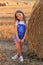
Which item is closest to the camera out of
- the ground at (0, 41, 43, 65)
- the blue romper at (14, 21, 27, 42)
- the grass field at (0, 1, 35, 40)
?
the ground at (0, 41, 43, 65)

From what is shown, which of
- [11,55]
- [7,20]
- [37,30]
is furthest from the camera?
[7,20]

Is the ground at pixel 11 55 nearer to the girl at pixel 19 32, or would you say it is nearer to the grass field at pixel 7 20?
the girl at pixel 19 32

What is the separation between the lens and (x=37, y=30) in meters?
7.63

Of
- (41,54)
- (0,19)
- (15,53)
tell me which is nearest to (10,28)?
(0,19)

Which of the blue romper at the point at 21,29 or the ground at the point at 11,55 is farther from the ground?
the blue romper at the point at 21,29

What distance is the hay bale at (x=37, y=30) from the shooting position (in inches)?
298

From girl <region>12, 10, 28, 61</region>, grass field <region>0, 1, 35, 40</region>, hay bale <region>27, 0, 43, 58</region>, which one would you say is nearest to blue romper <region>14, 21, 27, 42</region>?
girl <region>12, 10, 28, 61</region>

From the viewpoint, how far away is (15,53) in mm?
8234

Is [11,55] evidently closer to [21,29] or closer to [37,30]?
[21,29]

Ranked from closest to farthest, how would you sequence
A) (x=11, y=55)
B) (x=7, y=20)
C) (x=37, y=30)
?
(x=37, y=30) < (x=11, y=55) < (x=7, y=20)

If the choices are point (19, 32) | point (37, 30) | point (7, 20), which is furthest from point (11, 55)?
point (7, 20)

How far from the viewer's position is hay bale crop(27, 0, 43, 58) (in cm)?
758

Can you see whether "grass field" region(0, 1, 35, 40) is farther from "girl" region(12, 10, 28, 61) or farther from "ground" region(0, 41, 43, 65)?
"girl" region(12, 10, 28, 61)

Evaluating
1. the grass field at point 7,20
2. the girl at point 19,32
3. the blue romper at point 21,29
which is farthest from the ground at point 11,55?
the grass field at point 7,20
